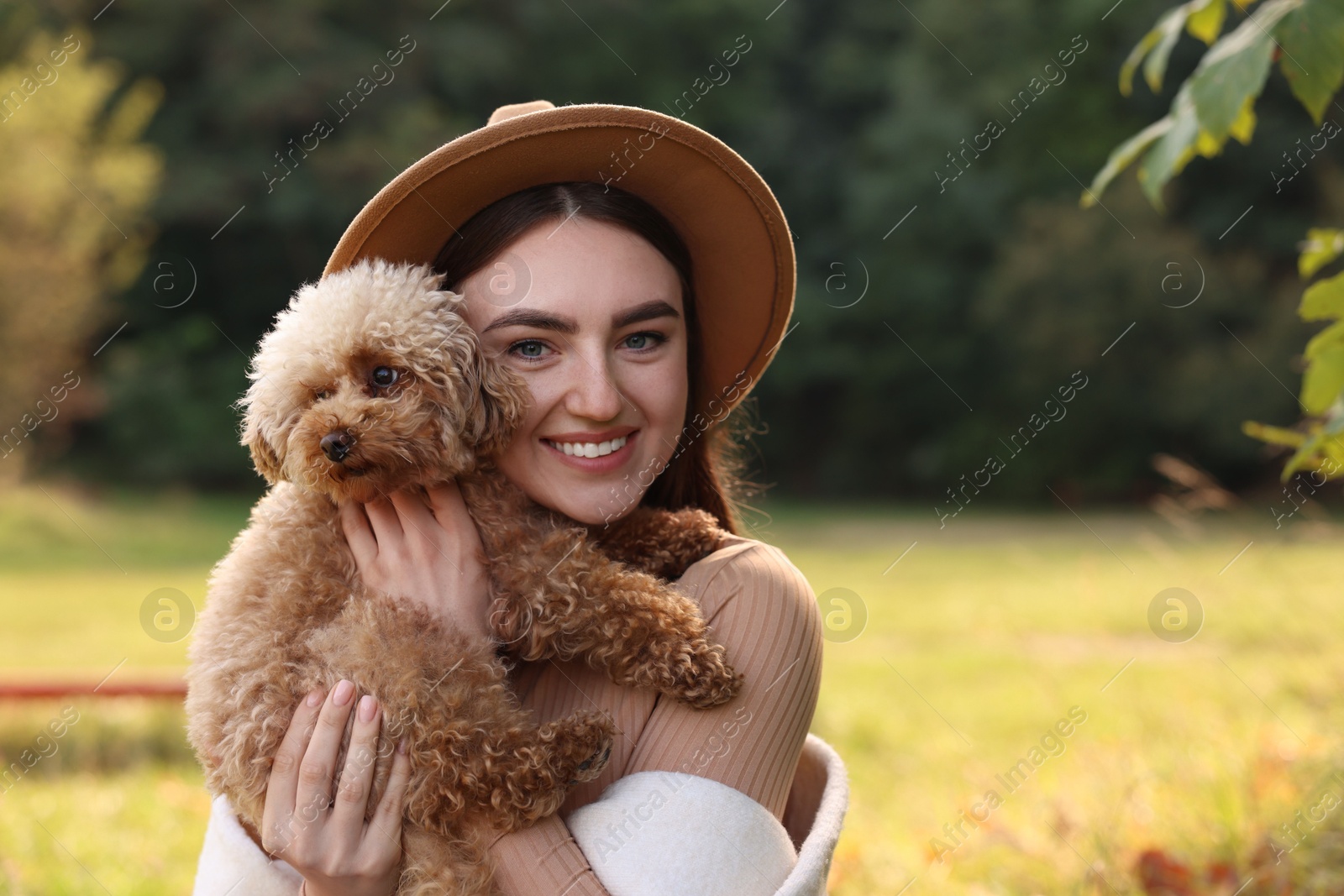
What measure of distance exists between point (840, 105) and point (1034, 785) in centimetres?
2721

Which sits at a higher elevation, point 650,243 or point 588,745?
point 650,243

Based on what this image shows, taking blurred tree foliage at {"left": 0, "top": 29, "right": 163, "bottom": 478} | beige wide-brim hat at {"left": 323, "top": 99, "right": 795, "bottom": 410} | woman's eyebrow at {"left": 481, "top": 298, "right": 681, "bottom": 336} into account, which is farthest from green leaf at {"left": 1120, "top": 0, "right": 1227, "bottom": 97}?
blurred tree foliage at {"left": 0, "top": 29, "right": 163, "bottom": 478}

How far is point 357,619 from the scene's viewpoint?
6.31 feet

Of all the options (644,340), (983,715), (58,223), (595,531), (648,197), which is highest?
(58,223)

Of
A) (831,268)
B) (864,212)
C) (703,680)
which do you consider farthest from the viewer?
(864,212)

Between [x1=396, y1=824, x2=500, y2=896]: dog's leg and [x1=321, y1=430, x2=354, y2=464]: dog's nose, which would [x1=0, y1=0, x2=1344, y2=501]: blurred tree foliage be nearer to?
[x1=321, y1=430, x2=354, y2=464]: dog's nose

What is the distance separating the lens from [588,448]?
209cm

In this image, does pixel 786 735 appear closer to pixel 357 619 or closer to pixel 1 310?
pixel 357 619

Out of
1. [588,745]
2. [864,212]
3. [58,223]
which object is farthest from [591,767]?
[864,212]

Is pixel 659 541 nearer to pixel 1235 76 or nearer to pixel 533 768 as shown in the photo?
pixel 533 768

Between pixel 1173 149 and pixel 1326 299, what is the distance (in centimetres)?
46

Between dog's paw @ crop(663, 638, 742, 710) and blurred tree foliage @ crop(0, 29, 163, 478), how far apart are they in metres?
19.8

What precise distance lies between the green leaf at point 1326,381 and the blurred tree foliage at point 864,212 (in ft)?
71.4

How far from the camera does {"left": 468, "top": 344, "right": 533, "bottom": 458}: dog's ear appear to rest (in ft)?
6.72
